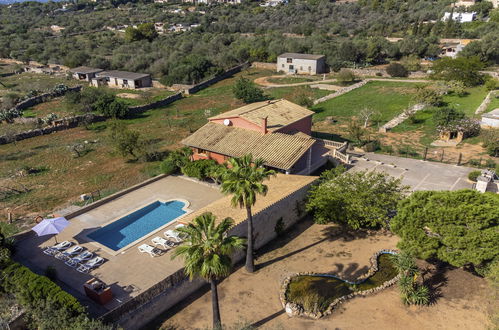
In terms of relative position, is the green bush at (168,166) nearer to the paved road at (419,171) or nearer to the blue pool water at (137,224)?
the blue pool water at (137,224)

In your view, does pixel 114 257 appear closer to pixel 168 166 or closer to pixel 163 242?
pixel 163 242

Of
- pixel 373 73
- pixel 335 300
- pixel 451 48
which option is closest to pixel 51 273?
pixel 335 300

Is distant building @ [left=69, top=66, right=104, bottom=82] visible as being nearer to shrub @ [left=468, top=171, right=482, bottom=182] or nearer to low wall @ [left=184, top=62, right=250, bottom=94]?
low wall @ [left=184, top=62, right=250, bottom=94]

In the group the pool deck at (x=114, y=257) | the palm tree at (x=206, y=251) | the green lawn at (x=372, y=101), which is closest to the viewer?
the palm tree at (x=206, y=251)

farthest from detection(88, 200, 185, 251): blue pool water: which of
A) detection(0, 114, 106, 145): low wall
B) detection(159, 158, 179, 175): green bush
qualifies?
detection(0, 114, 106, 145): low wall

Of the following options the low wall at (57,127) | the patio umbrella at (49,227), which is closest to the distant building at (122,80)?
the low wall at (57,127)

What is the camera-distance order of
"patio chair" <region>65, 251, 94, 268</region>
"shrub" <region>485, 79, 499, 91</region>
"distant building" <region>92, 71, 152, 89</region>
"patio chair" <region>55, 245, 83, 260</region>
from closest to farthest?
"patio chair" <region>65, 251, 94, 268</region> < "patio chair" <region>55, 245, 83, 260</region> < "shrub" <region>485, 79, 499, 91</region> < "distant building" <region>92, 71, 152, 89</region>

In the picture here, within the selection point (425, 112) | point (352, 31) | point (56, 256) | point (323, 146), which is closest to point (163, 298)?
point (56, 256)
